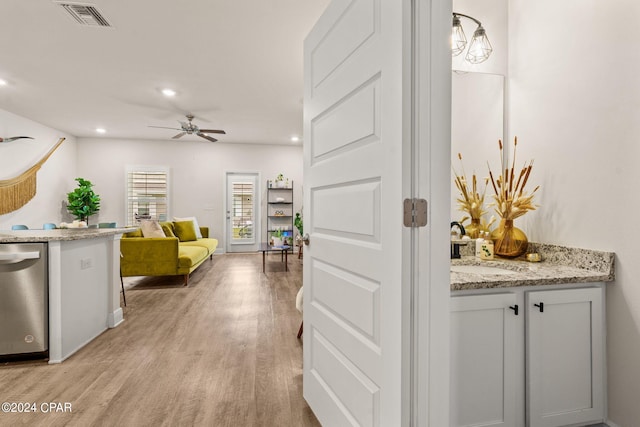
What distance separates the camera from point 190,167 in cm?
779

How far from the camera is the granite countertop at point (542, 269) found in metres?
1.41

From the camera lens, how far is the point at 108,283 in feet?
9.97

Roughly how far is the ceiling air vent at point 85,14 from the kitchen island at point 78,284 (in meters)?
1.78

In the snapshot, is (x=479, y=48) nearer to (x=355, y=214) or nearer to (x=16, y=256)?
(x=355, y=214)

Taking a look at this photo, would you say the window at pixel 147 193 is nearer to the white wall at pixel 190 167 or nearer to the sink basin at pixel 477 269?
the white wall at pixel 190 167

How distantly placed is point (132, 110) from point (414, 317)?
19.1 feet

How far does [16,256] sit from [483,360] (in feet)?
9.55

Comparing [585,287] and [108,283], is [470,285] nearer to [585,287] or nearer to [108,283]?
[585,287]

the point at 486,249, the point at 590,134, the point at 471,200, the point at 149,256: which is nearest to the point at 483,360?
the point at 486,249

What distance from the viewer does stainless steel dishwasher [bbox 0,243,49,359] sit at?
91.1 inches

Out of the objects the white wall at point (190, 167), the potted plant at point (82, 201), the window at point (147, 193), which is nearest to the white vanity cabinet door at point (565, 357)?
the white wall at point (190, 167)

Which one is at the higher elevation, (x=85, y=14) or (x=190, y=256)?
(x=85, y=14)

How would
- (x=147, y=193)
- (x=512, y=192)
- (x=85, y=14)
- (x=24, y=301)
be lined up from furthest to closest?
(x=147, y=193) < (x=85, y=14) < (x=24, y=301) < (x=512, y=192)

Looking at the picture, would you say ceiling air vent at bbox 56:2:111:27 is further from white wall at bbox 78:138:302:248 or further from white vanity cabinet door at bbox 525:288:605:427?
white wall at bbox 78:138:302:248
